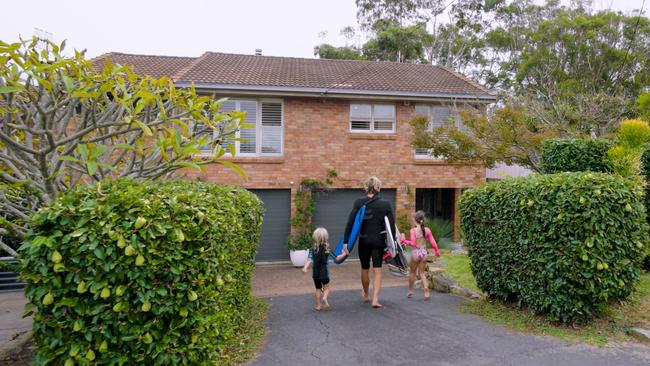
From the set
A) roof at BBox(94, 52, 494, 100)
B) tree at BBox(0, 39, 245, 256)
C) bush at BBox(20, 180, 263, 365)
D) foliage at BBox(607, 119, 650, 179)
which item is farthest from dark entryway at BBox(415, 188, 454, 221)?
bush at BBox(20, 180, 263, 365)

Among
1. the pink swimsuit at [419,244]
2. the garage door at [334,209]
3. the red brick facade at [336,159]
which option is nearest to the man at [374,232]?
the pink swimsuit at [419,244]

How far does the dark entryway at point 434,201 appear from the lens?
626 inches

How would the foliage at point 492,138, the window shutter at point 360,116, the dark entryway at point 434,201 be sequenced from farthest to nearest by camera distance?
1. the dark entryway at point 434,201
2. the window shutter at point 360,116
3. the foliage at point 492,138

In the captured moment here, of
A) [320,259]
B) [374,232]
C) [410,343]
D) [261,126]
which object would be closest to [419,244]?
[374,232]

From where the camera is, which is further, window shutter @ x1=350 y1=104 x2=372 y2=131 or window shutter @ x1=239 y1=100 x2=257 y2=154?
window shutter @ x1=350 y1=104 x2=372 y2=131

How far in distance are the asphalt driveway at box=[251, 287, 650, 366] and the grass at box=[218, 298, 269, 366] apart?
113 mm

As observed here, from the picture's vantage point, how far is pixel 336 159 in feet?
43.7

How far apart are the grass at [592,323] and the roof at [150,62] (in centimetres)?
1161

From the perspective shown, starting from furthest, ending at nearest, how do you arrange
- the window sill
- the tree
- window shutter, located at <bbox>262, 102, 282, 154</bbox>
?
the window sill → window shutter, located at <bbox>262, 102, 282, 154</bbox> → the tree

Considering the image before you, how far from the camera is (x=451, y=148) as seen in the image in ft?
34.8

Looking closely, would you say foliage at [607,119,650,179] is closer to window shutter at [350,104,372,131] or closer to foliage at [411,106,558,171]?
foliage at [411,106,558,171]

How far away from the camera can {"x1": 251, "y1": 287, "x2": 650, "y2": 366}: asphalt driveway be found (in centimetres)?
426

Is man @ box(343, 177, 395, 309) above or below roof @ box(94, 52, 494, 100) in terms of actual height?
below

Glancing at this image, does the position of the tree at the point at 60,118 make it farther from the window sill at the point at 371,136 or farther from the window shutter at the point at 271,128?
the window sill at the point at 371,136
